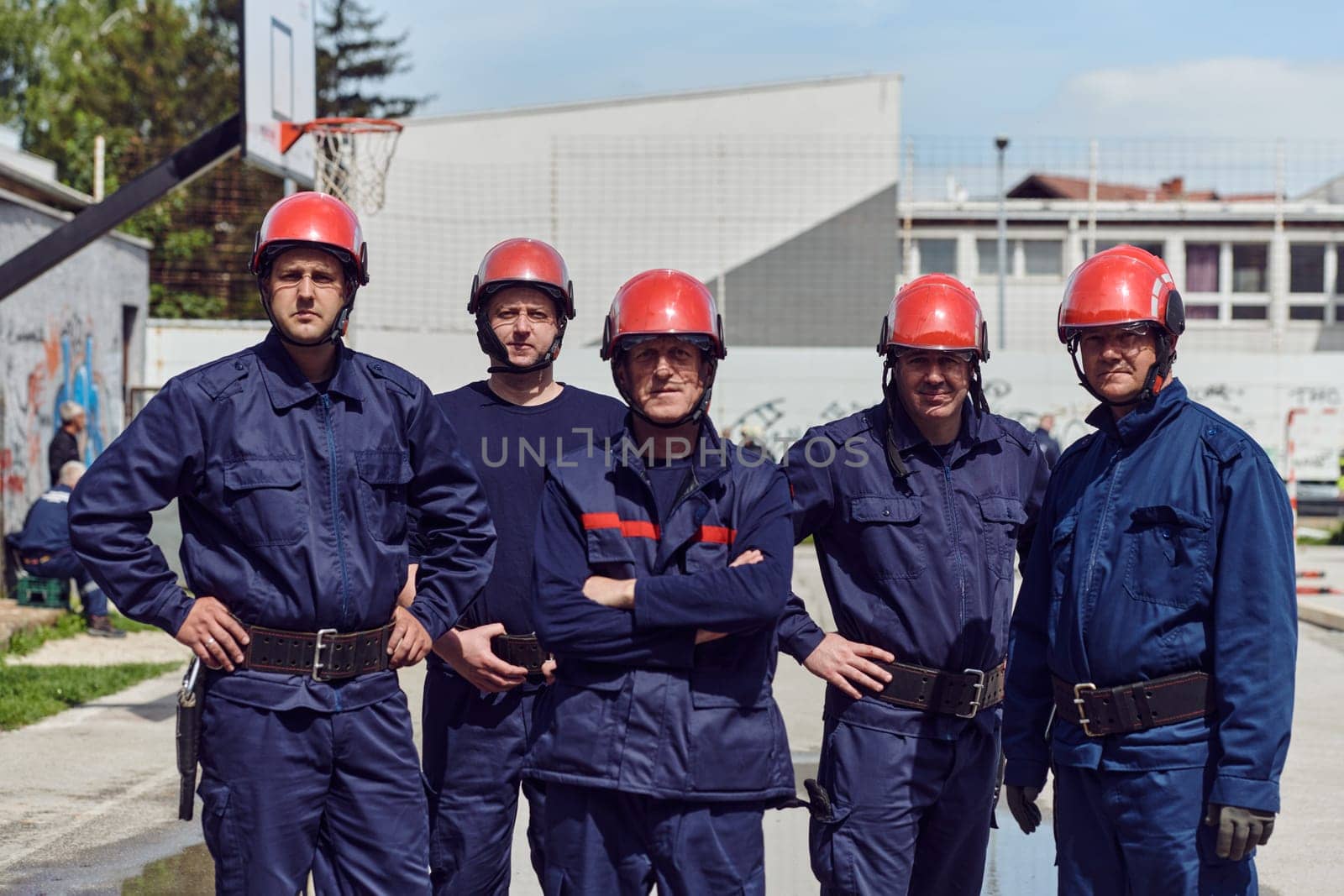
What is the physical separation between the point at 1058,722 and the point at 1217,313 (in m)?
31.7

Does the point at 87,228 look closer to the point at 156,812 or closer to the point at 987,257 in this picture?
the point at 156,812

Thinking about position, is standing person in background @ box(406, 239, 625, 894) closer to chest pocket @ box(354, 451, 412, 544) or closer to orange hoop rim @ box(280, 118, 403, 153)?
chest pocket @ box(354, 451, 412, 544)

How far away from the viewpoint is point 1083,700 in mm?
3766

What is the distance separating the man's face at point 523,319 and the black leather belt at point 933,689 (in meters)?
1.50

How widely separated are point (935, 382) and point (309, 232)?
1.74 m

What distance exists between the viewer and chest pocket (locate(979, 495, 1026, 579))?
4547mm

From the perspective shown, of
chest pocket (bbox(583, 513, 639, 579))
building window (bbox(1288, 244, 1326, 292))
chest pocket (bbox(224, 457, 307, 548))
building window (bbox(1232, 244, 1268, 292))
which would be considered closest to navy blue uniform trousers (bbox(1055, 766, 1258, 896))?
chest pocket (bbox(583, 513, 639, 579))

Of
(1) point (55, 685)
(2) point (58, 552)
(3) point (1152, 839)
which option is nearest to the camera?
(3) point (1152, 839)

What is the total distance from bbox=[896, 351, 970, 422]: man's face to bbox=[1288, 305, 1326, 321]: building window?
104ft

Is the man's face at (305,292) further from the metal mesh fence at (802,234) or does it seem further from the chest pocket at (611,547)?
the metal mesh fence at (802,234)

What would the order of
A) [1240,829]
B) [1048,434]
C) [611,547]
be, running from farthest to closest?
[1048,434] < [611,547] < [1240,829]

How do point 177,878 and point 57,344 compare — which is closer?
point 177,878

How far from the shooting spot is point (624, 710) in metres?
3.73

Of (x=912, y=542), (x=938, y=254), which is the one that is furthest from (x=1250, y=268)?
(x=912, y=542)
